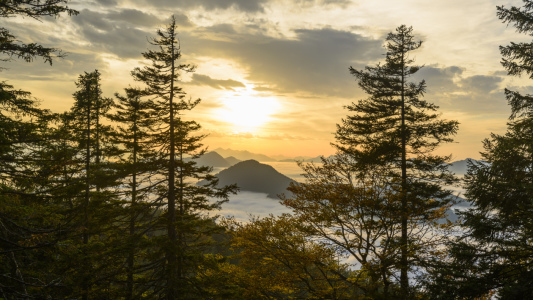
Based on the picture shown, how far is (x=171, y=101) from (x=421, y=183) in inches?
591

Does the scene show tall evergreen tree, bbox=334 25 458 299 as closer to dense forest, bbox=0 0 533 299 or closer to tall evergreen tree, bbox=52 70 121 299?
dense forest, bbox=0 0 533 299

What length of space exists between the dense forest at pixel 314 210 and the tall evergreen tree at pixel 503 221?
0.05 meters

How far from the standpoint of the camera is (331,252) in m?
13.2

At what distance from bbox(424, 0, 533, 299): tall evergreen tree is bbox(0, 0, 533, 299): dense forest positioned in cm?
5

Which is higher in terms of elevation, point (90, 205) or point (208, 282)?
point (90, 205)

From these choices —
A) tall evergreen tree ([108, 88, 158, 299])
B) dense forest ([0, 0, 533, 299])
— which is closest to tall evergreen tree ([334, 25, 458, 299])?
dense forest ([0, 0, 533, 299])

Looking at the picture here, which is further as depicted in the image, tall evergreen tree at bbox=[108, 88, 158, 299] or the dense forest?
tall evergreen tree at bbox=[108, 88, 158, 299]

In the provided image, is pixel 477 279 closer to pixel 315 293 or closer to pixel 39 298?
pixel 315 293

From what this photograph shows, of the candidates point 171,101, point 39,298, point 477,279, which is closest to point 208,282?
point 39,298

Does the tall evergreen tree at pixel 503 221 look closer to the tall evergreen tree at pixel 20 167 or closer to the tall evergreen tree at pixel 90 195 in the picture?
the tall evergreen tree at pixel 20 167

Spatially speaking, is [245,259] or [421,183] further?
[421,183]

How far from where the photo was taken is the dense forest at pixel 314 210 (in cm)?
971

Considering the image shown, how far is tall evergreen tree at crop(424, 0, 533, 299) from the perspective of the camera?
377 inches

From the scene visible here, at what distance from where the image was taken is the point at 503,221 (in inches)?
422
